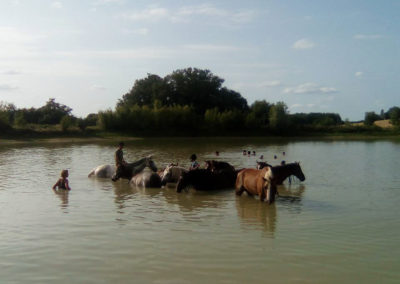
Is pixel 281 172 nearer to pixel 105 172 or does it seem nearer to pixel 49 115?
pixel 105 172

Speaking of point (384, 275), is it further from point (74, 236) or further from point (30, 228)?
point (30, 228)

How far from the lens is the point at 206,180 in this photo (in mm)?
15906

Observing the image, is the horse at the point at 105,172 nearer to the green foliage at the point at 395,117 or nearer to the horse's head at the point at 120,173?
the horse's head at the point at 120,173

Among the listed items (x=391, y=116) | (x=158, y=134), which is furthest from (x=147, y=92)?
(x=391, y=116)

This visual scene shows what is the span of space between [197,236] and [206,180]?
6474 mm

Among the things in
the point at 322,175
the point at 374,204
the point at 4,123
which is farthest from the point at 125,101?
the point at 374,204

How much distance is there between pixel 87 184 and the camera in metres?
17.7

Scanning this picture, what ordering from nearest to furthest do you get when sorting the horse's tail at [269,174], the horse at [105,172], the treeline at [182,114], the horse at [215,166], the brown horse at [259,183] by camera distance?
the horse's tail at [269,174], the brown horse at [259,183], the horse at [215,166], the horse at [105,172], the treeline at [182,114]

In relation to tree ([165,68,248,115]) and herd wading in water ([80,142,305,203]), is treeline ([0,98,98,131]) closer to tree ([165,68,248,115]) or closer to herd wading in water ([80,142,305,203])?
tree ([165,68,248,115])

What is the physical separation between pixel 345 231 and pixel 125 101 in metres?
93.2

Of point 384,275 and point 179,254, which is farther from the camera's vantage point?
point 179,254

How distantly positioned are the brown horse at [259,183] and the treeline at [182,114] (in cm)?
5570

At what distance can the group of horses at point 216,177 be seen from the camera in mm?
13303

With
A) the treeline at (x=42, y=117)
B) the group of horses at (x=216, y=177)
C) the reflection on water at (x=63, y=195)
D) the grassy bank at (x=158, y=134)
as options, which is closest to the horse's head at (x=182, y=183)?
the group of horses at (x=216, y=177)
